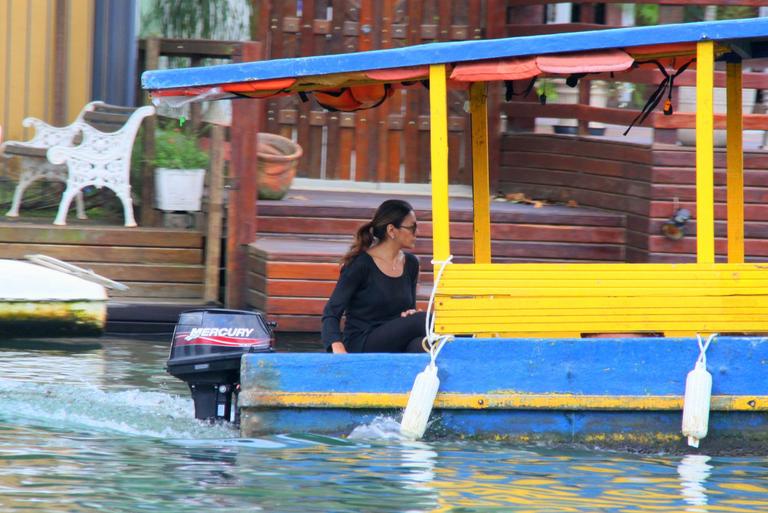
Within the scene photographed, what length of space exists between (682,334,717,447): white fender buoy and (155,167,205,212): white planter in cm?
542

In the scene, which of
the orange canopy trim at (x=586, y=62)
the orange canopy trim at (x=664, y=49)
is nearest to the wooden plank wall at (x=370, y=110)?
the orange canopy trim at (x=664, y=49)

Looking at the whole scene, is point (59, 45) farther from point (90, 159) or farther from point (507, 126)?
point (507, 126)

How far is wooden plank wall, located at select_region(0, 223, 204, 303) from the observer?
10.0 metres

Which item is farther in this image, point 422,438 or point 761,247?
point 761,247

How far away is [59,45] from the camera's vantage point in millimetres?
10922

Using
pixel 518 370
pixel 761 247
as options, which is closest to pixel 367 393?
pixel 518 370

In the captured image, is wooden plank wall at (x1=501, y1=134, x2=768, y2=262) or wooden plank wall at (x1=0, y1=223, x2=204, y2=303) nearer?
wooden plank wall at (x1=501, y1=134, x2=768, y2=262)

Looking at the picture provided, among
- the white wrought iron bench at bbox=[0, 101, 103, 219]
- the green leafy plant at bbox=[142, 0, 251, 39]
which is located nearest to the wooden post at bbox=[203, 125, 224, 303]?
the white wrought iron bench at bbox=[0, 101, 103, 219]

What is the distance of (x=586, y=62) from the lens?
5.93m

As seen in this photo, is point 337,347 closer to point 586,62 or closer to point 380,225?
point 380,225

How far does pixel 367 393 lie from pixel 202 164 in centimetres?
501

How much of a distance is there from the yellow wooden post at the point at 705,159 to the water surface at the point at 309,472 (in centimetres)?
98

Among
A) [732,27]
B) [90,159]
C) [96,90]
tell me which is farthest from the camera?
[96,90]

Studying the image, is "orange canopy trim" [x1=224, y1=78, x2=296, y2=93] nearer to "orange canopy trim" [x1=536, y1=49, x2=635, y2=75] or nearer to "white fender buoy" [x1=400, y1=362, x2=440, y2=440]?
"orange canopy trim" [x1=536, y1=49, x2=635, y2=75]
